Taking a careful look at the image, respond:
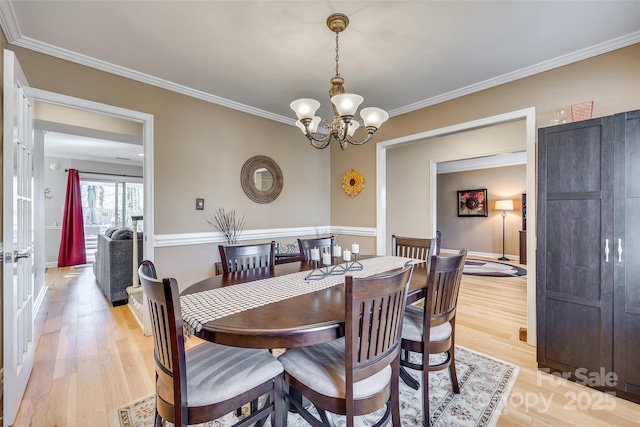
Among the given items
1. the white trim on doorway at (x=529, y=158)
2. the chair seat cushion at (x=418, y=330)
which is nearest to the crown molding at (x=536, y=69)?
the white trim on doorway at (x=529, y=158)

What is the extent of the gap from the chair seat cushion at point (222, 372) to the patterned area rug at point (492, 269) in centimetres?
446

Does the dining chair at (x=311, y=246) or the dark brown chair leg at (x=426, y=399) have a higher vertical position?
the dining chair at (x=311, y=246)

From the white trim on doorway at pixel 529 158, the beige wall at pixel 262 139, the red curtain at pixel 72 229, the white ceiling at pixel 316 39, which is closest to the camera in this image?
the white ceiling at pixel 316 39

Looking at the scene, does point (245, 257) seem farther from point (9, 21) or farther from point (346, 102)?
point (9, 21)

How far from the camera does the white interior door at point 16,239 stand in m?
1.57

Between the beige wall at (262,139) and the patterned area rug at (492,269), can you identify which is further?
the patterned area rug at (492,269)

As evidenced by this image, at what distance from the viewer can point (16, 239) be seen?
171 cm

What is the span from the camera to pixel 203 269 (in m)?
3.16

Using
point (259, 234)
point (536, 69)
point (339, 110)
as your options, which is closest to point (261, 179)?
point (259, 234)

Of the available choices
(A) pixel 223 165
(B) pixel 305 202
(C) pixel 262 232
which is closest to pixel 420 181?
(B) pixel 305 202

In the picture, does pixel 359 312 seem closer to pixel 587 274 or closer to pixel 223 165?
pixel 587 274

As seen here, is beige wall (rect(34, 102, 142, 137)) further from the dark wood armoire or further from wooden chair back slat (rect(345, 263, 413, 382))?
the dark wood armoire

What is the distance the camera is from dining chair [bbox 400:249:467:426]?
1568 mm

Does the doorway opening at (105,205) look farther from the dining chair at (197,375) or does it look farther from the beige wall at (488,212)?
the beige wall at (488,212)
